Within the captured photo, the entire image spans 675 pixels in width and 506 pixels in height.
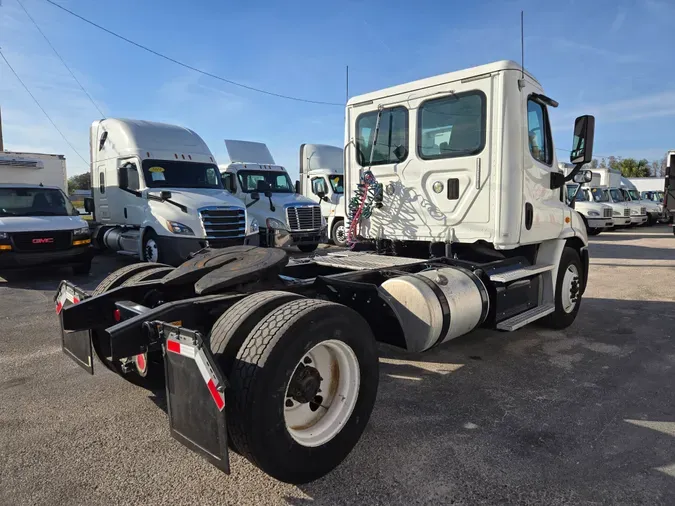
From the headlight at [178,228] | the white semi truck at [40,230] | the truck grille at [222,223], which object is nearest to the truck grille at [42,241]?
the white semi truck at [40,230]

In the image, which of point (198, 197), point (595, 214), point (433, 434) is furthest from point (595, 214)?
point (433, 434)

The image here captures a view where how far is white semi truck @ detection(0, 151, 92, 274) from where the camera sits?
29.7ft

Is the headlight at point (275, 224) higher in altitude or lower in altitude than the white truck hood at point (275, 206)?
lower

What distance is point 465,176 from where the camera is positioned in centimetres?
514

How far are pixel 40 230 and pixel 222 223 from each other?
3.43 metres

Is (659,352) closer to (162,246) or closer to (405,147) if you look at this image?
(405,147)

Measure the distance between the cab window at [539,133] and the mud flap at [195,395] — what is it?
428 centimetres

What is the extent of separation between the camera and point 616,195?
24250 mm

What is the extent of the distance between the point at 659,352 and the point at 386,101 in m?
4.05

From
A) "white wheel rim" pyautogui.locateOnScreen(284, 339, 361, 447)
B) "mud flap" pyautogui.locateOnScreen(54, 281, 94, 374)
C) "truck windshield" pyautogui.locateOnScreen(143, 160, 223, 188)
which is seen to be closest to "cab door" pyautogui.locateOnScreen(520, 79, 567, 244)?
"white wheel rim" pyautogui.locateOnScreen(284, 339, 361, 447)

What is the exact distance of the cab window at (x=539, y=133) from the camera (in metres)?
5.22

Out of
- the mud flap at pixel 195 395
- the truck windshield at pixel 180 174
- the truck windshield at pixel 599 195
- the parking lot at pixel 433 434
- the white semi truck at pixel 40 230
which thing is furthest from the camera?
the truck windshield at pixel 599 195

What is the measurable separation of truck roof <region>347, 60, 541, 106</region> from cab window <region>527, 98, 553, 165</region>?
1.06 feet

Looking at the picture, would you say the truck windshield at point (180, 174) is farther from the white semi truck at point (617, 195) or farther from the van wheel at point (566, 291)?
the white semi truck at point (617, 195)
